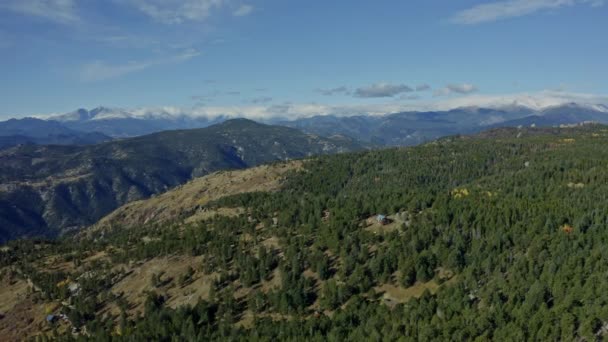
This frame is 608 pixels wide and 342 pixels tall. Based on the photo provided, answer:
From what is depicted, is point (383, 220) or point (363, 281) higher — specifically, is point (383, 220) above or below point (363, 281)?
above

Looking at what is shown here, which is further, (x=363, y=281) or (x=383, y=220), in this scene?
(x=383, y=220)

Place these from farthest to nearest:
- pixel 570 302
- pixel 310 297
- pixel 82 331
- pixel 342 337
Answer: pixel 82 331, pixel 310 297, pixel 342 337, pixel 570 302

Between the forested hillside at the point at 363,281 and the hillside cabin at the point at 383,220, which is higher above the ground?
the hillside cabin at the point at 383,220

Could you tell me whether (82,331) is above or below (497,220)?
below

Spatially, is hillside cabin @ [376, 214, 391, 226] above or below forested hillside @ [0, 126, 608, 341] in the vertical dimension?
above

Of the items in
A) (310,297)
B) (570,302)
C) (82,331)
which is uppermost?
(570,302)

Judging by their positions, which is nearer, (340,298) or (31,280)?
(340,298)

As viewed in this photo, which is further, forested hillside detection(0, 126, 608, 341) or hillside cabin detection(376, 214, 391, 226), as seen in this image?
hillside cabin detection(376, 214, 391, 226)

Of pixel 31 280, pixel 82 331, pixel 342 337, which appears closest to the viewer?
pixel 342 337

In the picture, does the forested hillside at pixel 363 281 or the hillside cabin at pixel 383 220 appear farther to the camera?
the hillside cabin at pixel 383 220

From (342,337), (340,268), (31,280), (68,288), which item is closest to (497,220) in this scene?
(340,268)

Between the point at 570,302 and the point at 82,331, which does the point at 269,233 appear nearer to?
the point at 82,331
